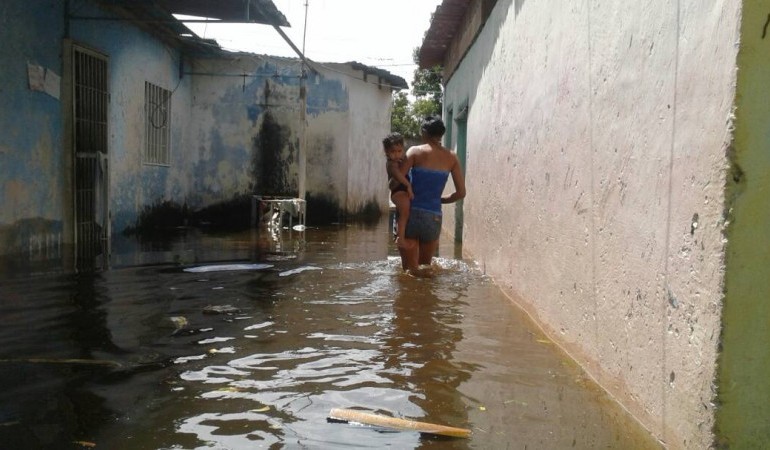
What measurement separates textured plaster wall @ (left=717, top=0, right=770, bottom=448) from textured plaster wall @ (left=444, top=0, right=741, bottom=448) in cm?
4

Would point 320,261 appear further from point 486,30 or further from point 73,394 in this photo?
point 73,394

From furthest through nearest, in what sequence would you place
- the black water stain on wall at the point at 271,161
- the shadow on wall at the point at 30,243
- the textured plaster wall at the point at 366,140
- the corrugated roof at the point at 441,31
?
1. the textured plaster wall at the point at 366,140
2. the black water stain on wall at the point at 271,161
3. the corrugated roof at the point at 441,31
4. the shadow on wall at the point at 30,243

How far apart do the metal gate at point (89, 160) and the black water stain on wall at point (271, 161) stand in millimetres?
6071

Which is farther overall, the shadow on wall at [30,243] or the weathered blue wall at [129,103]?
the weathered blue wall at [129,103]

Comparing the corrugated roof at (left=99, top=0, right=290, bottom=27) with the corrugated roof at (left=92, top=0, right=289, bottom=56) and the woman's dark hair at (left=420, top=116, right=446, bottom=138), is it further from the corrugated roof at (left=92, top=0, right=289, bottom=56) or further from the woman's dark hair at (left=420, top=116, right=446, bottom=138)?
the woman's dark hair at (left=420, top=116, right=446, bottom=138)

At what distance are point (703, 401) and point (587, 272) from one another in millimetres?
1433

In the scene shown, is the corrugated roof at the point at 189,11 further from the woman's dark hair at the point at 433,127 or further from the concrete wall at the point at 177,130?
the woman's dark hair at the point at 433,127

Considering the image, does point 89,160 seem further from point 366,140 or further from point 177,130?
point 366,140

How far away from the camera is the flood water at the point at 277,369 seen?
2748mm

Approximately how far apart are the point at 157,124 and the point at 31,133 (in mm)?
5127

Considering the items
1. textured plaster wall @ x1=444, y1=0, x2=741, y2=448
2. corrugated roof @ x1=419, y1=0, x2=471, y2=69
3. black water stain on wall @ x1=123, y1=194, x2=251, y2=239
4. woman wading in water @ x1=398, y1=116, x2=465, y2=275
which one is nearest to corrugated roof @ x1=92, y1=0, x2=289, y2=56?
corrugated roof @ x1=419, y1=0, x2=471, y2=69

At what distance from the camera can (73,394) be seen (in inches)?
123

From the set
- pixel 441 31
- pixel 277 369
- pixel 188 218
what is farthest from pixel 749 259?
pixel 188 218

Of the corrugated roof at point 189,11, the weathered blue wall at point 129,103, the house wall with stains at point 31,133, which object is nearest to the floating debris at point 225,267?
the house wall with stains at point 31,133
